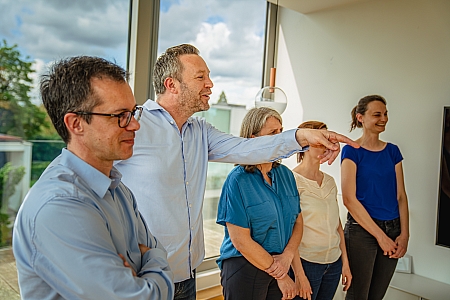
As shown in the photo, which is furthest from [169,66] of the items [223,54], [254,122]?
[223,54]

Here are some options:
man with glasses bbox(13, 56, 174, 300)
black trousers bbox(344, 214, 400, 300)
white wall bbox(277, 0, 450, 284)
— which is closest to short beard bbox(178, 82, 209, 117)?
man with glasses bbox(13, 56, 174, 300)

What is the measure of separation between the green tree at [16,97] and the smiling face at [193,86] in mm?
1123

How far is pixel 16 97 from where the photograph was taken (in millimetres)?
2389

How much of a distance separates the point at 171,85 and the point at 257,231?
2.56ft

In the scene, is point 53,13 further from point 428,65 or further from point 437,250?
point 437,250

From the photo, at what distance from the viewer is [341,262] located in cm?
240

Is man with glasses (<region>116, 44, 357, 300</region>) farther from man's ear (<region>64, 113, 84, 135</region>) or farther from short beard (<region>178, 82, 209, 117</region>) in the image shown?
man's ear (<region>64, 113, 84, 135</region>)

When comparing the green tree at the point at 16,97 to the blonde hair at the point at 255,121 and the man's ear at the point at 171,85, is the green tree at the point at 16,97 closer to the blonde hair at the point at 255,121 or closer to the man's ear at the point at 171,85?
the man's ear at the point at 171,85

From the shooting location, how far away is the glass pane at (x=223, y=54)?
11.2 feet

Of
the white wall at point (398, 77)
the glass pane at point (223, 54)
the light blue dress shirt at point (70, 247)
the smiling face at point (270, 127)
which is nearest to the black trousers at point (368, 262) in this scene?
the white wall at point (398, 77)

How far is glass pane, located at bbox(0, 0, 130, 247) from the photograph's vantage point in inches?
92.2

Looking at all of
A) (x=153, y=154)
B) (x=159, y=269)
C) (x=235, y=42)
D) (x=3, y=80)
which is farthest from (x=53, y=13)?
(x=159, y=269)

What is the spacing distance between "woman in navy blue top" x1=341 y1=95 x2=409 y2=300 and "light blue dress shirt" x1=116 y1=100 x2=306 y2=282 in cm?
121

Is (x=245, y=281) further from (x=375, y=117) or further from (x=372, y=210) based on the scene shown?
(x=375, y=117)
